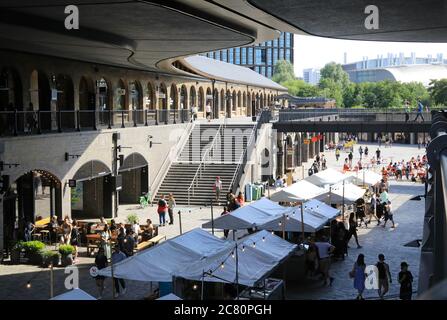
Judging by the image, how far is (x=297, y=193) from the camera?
27016 millimetres

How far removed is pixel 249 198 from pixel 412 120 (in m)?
13.1

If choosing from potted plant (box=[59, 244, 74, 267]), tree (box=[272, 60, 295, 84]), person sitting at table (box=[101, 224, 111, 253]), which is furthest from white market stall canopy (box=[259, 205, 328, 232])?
tree (box=[272, 60, 295, 84])

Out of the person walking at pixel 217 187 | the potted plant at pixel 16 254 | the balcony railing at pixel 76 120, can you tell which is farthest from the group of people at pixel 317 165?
the potted plant at pixel 16 254

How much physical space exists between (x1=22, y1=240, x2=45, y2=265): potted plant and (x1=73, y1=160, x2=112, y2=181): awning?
6.71 m

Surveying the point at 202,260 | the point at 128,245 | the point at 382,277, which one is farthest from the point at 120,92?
the point at 382,277

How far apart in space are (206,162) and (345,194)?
12.2 metres

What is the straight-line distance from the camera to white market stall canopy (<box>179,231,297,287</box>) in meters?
13.7

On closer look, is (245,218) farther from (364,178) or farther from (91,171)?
(364,178)

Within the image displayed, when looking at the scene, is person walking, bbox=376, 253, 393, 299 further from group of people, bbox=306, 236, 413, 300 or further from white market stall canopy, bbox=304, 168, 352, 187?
white market stall canopy, bbox=304, 168, 352, 187

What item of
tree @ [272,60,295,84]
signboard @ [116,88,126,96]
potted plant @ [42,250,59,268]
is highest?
tree @ [272,60,295,84]

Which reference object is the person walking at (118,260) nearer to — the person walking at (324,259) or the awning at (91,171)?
the person walking at (324,259)

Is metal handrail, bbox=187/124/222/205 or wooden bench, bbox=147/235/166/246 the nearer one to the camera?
wooden bench, bbox=147/235/166/246
